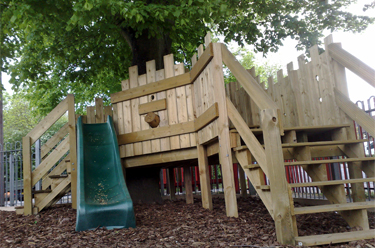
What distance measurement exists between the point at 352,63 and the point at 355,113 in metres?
0.72

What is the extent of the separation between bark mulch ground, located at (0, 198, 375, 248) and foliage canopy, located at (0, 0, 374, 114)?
347 cm

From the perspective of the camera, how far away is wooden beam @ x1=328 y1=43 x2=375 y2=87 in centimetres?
404

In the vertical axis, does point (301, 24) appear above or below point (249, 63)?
below

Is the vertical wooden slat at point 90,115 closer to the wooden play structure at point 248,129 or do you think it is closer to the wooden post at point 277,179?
the wooden play structure at point 248,129

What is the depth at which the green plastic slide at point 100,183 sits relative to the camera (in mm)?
4508

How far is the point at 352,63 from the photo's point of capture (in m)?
4.46

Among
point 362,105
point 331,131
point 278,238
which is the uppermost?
point 362,105

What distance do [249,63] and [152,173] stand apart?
24.0 meters

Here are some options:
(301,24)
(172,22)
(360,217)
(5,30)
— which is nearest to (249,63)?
(301,24)

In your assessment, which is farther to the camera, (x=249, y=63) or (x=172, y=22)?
(x=249, y=63)

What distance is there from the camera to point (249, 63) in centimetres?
2970

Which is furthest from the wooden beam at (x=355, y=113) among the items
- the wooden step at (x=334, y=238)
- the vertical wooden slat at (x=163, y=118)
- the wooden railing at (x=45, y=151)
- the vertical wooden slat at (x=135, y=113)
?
the wooden railing at (x=45, y=151)

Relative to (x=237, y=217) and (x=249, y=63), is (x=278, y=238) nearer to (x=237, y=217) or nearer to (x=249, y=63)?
(x=237, y=217)

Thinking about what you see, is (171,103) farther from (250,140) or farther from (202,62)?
(250,140)
